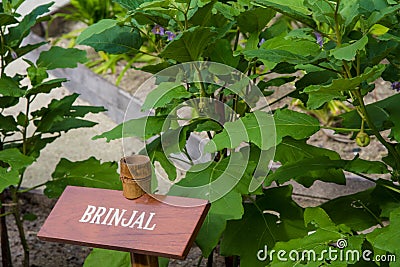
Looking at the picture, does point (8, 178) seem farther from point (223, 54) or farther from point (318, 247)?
point (318, 247)

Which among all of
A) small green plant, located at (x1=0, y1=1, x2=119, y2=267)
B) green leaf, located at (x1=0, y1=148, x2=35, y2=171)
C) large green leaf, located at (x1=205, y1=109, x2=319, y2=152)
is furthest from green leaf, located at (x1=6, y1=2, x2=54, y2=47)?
large green leaf, located at (x1=205, y1=109, x2=319, y2=152)

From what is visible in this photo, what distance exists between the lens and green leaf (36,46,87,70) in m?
2.41

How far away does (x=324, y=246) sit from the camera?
169cm

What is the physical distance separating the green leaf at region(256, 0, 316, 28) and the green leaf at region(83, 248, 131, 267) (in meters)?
0.82

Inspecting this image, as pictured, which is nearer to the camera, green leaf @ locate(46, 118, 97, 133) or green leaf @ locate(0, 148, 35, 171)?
green leaf @ locate(0, 148, 35, 171)

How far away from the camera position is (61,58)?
2434 mm

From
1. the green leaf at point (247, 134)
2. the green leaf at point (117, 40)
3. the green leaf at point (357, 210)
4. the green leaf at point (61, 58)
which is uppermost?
the green leaf at point (117, 40)

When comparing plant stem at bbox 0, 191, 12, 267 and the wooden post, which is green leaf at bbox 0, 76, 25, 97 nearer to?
plant stem at bbox 0, 191, 12, 267

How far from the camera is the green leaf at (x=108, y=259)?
210 centimetres

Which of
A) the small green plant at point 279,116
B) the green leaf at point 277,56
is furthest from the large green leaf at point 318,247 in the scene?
the green leaf at point 277,56

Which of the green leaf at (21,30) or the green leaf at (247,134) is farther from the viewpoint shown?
the green leaf at (21,30)

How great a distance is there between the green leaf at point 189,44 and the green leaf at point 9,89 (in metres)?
0.51

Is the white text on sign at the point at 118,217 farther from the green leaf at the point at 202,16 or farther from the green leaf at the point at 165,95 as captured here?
the green leaf at the point at 202,16

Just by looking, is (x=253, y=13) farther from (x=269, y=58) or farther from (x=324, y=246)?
(x=324, y=246)
